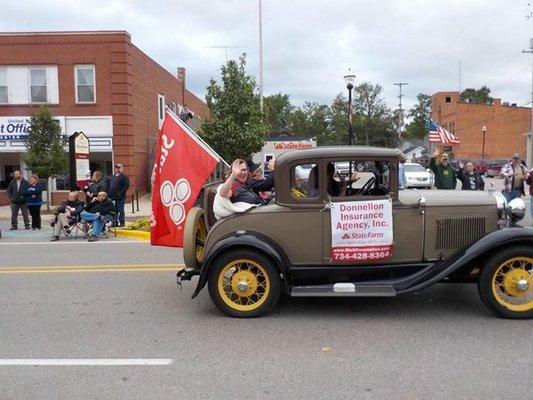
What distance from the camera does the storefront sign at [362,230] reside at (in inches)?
224

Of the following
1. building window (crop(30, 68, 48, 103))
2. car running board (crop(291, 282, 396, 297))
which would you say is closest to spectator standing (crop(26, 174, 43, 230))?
building window (crop(30, 68, 48, 103))

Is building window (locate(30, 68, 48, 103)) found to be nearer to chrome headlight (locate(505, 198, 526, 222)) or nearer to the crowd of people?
the crowd of people

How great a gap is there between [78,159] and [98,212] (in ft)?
15.8

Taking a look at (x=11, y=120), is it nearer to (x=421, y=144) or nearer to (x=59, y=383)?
(x=59, y=383)

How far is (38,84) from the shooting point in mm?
22703

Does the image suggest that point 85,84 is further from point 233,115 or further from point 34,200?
point 34,200

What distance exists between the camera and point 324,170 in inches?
228

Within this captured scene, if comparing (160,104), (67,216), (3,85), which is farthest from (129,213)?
(160,104)

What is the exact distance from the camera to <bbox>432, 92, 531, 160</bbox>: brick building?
70062 millimetres

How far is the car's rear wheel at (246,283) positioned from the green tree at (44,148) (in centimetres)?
1444

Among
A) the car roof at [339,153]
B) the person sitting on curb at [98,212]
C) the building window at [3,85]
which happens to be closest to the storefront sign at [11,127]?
the building window at [3,85]

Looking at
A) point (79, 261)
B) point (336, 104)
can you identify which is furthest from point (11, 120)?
point (336, 104)

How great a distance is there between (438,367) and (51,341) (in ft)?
11.6

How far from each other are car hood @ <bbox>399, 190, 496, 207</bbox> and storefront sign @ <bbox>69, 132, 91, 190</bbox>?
12597 mm
